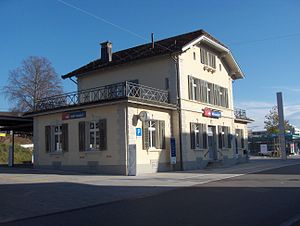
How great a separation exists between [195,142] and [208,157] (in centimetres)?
266

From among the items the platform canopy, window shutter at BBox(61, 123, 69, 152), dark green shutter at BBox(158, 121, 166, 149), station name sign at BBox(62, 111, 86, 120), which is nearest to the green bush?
the platform canopy

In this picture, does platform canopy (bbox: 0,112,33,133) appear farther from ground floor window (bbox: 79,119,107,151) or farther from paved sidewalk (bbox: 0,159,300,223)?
paved sidewalk (bbox: 0,159,300,223)

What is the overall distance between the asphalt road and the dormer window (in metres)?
17.6

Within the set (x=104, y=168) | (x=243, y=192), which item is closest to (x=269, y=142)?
(x=104, y=168)

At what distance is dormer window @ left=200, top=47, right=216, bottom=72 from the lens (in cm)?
2983

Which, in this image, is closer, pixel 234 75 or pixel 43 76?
pixel 234 75

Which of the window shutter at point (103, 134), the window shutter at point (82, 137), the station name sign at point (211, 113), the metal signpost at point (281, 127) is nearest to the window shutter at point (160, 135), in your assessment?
the window shutter at point (103, 134)

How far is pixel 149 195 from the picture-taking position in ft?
44.3

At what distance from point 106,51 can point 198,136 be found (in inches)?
399

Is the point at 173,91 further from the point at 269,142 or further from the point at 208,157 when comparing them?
the point at 269,142

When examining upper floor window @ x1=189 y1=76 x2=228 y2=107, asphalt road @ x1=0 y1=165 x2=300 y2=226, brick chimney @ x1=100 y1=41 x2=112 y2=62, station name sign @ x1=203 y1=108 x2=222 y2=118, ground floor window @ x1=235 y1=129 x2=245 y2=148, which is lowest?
asphalt road @ x1=0 y1=165 x2=300 y2=226

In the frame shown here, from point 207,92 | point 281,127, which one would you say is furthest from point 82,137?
point 281,127

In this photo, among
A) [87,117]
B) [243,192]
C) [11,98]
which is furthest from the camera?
[11,98]

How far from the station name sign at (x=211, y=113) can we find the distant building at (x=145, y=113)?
3.1 inches
